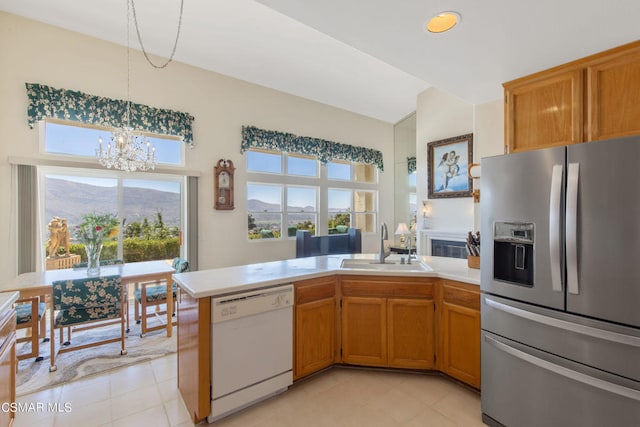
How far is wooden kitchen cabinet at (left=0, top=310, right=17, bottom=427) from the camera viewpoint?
1505 mm

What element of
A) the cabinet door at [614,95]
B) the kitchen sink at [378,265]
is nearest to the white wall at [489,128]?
the cabinet door at [614,95]

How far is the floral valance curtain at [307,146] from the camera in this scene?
5307 millimetres

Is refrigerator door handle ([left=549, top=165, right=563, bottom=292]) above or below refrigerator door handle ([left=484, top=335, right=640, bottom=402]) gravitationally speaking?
above

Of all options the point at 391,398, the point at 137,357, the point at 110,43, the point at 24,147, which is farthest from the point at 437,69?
the point at 24,147

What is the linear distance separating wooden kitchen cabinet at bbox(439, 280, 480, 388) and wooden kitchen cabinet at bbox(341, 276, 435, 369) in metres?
0.10

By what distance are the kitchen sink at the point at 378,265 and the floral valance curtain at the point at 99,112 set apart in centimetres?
342

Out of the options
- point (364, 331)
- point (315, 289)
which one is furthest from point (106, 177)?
point (364, 331)

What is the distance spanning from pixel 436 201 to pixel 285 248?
10.7 feet

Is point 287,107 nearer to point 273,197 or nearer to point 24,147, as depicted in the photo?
point 273,197

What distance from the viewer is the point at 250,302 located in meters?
1.92

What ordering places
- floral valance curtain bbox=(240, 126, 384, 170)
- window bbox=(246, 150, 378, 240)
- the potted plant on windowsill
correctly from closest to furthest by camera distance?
1. the potted plant on windowsill
2. floral valance curtain bbox=(240, 126, 384, 170)
3. window bbox=(246, 150, 378, 240)

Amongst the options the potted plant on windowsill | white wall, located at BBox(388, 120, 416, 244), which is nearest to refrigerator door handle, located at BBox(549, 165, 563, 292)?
the potted plant on windowsill

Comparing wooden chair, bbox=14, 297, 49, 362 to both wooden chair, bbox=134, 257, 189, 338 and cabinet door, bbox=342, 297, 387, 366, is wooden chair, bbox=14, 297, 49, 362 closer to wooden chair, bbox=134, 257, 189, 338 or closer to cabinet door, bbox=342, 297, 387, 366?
wooden chair, bbox=134, 257, 189, 338

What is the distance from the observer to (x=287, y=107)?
19.2 feet
